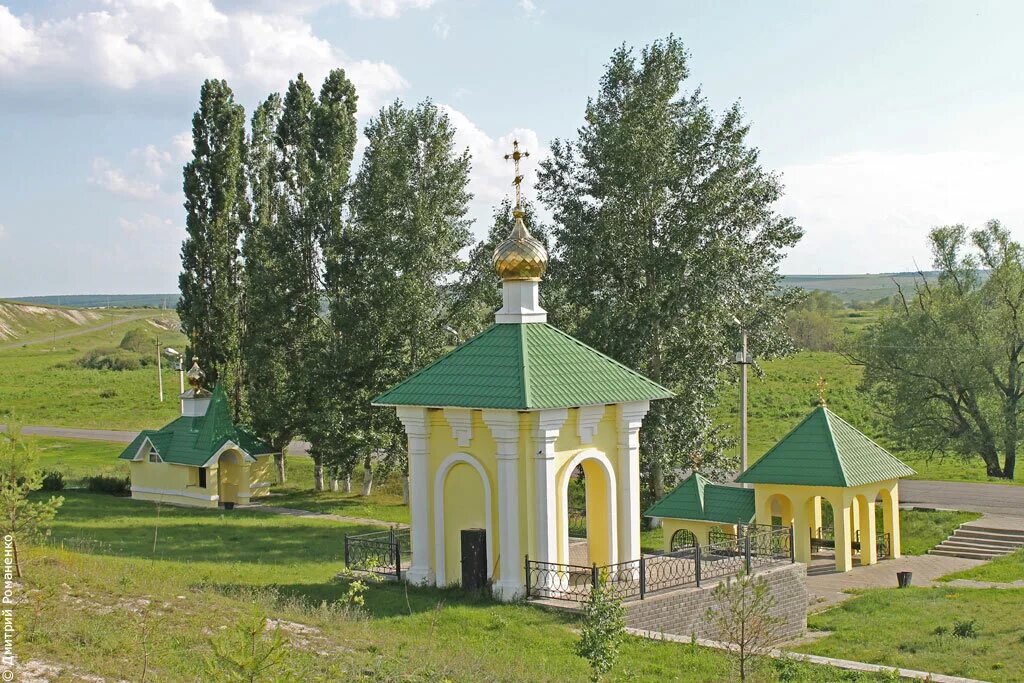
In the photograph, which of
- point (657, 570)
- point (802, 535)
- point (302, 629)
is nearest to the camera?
point (302, 629)

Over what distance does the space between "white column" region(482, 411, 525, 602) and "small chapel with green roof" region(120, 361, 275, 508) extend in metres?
13.9

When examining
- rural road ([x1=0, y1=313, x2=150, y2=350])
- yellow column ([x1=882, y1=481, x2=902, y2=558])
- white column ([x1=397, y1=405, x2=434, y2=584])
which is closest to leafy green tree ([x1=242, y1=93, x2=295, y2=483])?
white column ([x1=397, y1=405, x2=434, y2=584])

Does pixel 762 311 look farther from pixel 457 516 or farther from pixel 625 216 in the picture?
pixel 457 516

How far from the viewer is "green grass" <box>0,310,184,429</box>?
47125mm

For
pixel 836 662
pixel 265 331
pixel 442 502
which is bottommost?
pixel 836 662

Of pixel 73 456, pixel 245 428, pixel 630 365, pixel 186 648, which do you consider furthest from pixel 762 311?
pixel 73 456

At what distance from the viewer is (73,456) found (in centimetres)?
3597

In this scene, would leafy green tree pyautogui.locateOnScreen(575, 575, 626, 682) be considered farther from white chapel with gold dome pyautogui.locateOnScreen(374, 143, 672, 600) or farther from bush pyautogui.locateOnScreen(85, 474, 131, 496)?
bush pyautogui.locateOnScreen(85, 474, 131, 496)

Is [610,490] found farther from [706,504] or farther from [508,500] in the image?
[706,504]

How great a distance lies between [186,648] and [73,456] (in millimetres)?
28099

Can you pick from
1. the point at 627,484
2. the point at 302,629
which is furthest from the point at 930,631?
the point at 302,629

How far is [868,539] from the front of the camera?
2108 centimetres

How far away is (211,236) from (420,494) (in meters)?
16.3

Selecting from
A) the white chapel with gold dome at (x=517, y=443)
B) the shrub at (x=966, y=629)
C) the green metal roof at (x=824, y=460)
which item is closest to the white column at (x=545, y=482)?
the white chapel with gold dome at (x=517, y=443)
